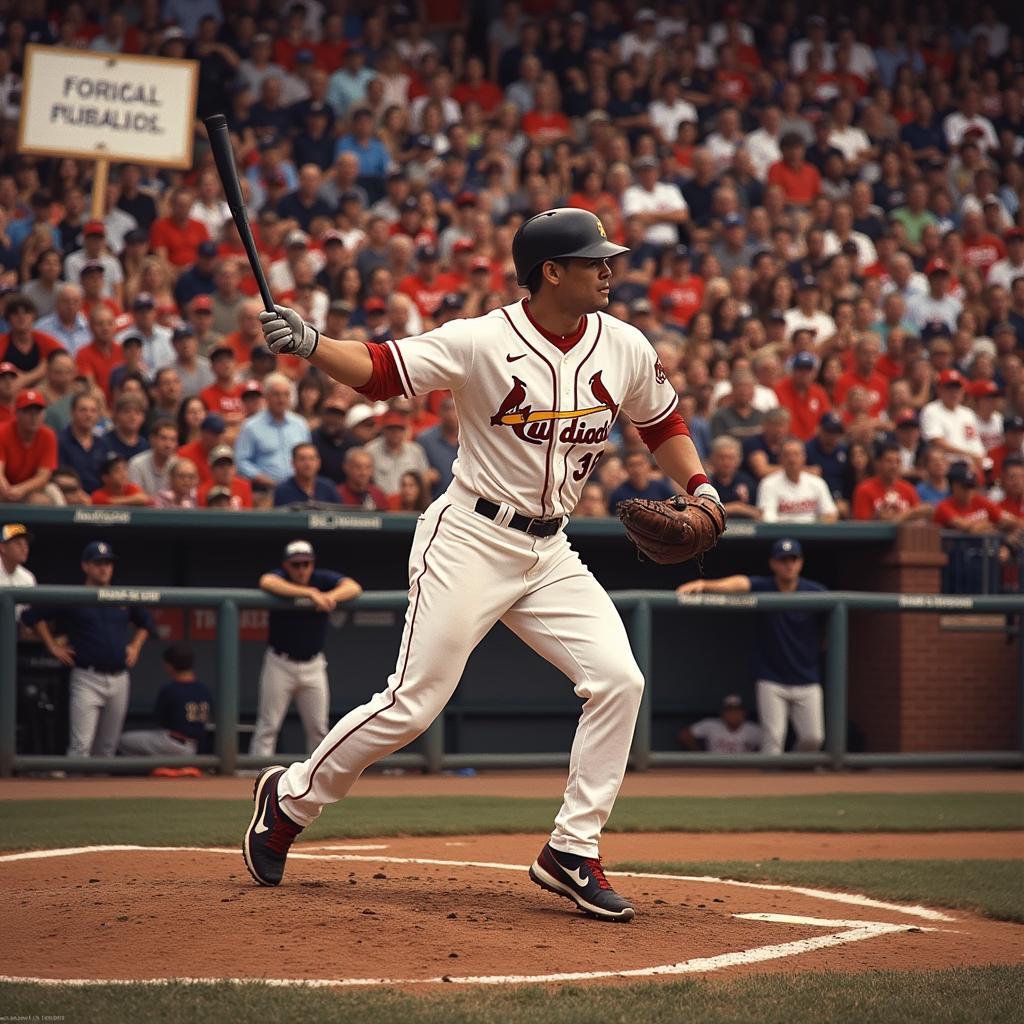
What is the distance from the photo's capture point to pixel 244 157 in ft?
42.8

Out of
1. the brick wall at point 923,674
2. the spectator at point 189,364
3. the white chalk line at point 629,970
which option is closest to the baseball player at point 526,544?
the white chalk line at point 629,970

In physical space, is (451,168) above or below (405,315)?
above

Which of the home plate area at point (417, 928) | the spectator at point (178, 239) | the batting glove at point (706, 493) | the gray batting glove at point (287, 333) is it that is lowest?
the home plate area at point (417, 928)

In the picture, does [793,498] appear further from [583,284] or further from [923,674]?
[583,284]

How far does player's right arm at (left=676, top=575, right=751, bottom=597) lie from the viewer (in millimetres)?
9570

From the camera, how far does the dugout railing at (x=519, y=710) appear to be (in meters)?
8.45

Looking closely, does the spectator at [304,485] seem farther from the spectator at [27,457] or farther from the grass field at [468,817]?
the grass field at [468,817]

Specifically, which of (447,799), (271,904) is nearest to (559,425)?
(271,904)

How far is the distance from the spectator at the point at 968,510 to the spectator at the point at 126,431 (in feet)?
17.5

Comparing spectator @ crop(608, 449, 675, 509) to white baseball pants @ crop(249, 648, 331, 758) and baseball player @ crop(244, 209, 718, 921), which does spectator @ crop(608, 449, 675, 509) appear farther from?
baseball player @ crop(244, 209, 718, 921)

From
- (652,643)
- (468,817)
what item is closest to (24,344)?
(652,643)

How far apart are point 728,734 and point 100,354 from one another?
4.83m

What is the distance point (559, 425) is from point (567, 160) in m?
9.91

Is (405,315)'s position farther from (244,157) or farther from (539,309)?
(539,309)
